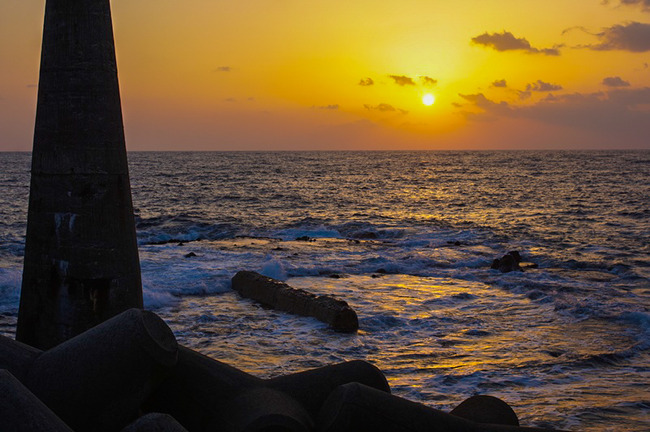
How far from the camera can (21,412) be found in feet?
12.9

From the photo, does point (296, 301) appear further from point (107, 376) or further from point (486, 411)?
point (107, 376)

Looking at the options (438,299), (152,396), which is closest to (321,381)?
(152,396)

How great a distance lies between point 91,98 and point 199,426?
329 cm

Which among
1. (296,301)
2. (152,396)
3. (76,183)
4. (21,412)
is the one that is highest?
(76,183)

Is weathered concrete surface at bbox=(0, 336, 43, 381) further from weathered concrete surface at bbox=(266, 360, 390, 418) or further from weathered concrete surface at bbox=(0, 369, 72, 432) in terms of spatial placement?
weathered concrete surface at bbox=(266, 360, 390, 418)

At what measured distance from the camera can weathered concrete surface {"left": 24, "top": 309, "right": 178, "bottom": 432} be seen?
4902mm

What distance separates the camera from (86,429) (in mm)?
4879

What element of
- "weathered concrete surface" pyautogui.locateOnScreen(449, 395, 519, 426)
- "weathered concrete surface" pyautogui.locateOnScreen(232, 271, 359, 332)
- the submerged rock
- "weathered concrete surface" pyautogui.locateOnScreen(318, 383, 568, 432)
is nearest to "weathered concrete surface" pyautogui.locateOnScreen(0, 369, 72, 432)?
"weathered concrete surface" pyautogui.locateOnScreen(318, 383, 568, 432)

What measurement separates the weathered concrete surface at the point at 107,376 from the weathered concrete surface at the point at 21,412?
828mm

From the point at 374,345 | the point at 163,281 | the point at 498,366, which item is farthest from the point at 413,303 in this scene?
the point at 163,281

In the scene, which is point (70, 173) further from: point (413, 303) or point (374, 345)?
point (413, 303)

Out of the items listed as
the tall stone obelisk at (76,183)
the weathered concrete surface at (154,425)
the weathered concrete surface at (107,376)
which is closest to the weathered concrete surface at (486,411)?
the weathered concrete surface at (107,376)

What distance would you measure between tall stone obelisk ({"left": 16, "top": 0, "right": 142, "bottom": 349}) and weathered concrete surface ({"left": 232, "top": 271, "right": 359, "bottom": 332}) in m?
5.53

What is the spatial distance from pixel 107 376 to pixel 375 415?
6.38 feet
